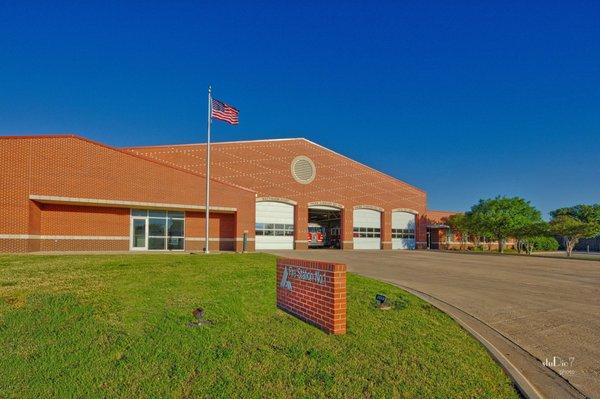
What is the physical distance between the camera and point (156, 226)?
2619 cm

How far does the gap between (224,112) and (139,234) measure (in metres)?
10.2

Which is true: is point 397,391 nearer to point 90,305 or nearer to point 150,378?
point 150,378

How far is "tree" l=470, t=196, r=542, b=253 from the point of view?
3991cm

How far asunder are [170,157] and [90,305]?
957 inches

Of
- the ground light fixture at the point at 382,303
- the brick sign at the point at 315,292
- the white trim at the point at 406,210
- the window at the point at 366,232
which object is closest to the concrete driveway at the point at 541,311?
the ground light fixture at the point at 382,303

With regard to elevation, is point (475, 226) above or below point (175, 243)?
above

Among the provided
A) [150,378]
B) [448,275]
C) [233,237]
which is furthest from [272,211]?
[150,378]

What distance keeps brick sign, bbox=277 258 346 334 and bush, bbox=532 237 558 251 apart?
184 ft

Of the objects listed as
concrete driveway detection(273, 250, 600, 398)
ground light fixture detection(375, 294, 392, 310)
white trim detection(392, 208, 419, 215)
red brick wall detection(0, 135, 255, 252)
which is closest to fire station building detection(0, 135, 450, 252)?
red brick wall detection(0, 135, 255, 252)

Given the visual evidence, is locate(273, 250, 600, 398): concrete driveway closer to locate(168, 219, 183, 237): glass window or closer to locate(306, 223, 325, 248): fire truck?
locate(168, 219, 183, 237): glass window

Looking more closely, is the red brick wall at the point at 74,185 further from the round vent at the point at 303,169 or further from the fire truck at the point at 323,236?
the fire truck at the point at 323,236

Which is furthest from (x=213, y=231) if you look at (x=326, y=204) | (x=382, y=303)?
(x=382, y=303)

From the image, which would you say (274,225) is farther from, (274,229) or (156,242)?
(156,242)

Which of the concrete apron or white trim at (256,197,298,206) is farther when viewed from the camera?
white trim at (256,197,298,206)
